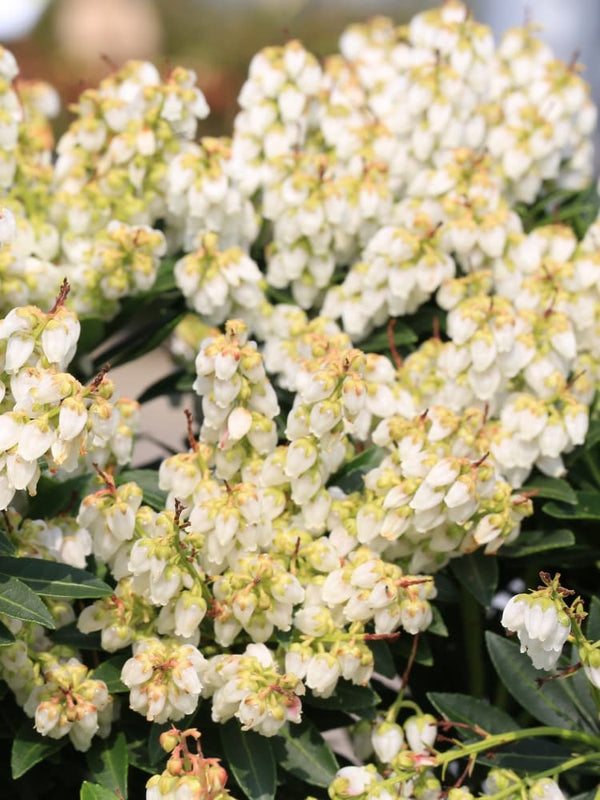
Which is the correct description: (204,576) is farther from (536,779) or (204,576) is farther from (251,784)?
(536,779)

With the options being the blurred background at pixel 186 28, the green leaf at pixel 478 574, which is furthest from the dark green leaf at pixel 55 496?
the blurred background at pixel 186 28

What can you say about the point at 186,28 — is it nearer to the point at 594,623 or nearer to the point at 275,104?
the point at 275,104

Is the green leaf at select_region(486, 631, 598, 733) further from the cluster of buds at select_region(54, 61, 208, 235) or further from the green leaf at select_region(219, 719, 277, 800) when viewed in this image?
the cluster of buds at select_region(54, 61, 208, 235)

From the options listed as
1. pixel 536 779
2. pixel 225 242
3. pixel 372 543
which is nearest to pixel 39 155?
pixel 225 242

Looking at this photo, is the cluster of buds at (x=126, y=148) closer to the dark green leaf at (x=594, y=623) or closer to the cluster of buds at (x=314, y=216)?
the cluster of buds at (x=314, y=216)

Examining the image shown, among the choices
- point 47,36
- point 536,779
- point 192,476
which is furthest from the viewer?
point 47,36
